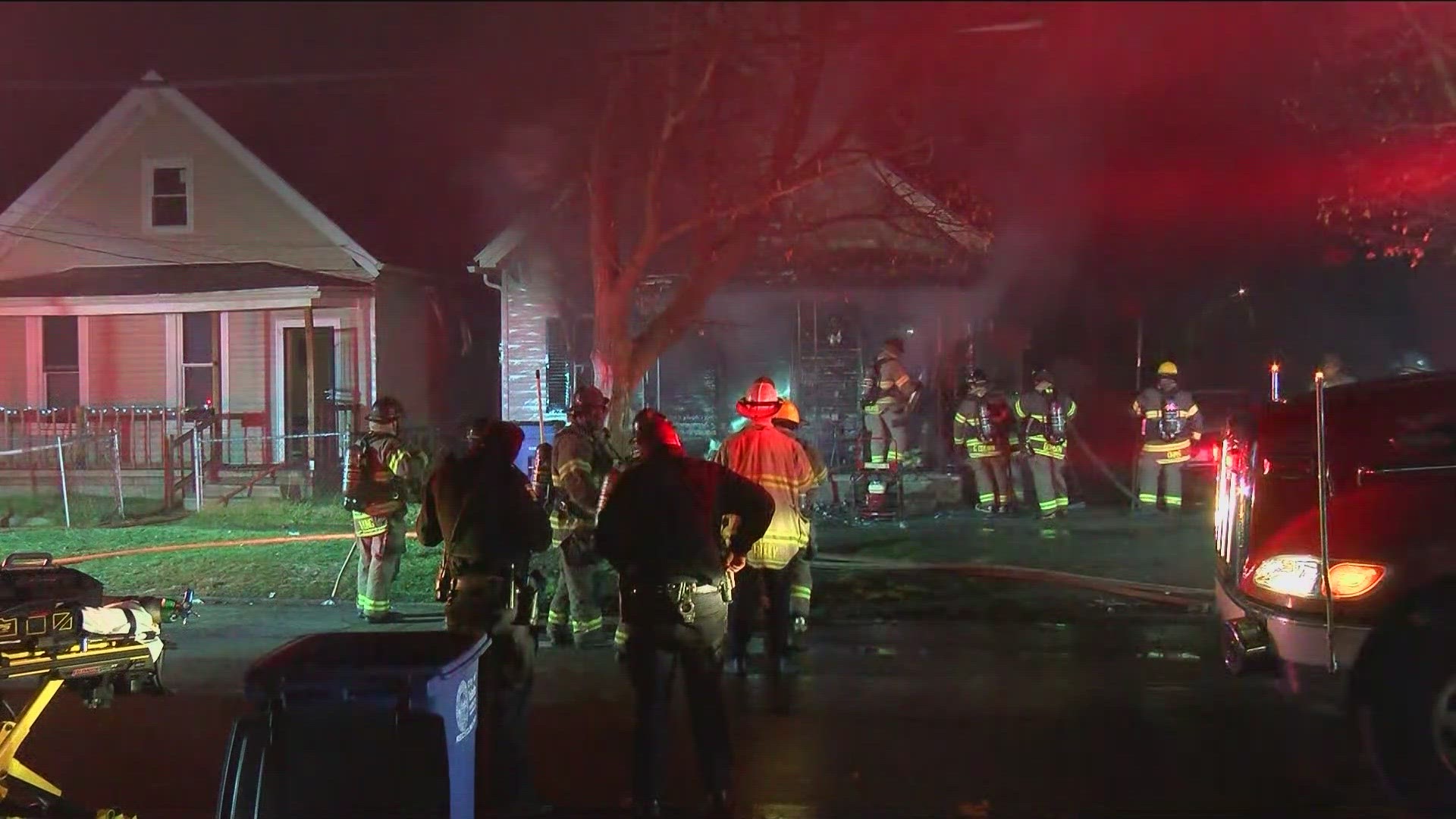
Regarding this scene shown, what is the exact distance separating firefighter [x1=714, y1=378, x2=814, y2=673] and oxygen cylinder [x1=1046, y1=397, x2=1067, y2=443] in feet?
20.4

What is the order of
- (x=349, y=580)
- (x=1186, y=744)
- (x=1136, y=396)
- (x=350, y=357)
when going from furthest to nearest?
(x=350, y=357), (x=1136, y=396), (x=349, y=580), (x=1186, y=744)

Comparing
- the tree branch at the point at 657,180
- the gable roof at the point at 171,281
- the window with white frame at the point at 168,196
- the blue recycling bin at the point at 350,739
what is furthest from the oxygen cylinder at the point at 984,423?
the window with white frame at the point at 168,196

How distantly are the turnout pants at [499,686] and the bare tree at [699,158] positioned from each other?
5957mm

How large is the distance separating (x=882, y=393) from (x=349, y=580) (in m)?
5.80

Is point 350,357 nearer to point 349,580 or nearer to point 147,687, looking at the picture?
point 349,580

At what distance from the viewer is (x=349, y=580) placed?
10.3 m

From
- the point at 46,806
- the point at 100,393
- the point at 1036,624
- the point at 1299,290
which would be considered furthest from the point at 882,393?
the point at 100,393

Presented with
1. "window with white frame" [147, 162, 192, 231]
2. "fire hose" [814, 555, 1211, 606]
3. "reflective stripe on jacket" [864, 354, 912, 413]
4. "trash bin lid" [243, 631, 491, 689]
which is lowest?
"fire hose" [814, 555, 1211, 606]

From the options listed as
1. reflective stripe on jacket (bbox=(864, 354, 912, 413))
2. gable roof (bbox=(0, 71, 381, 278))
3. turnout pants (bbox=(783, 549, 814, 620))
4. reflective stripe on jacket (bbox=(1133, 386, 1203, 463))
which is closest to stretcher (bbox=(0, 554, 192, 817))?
turnout pants (bbox=(783, 549, 814, 620))

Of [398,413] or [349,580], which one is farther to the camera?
[349,580]

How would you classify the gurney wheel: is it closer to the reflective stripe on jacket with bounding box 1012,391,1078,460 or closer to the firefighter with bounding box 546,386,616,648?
the firefighter with bounding box 546,386,616,648

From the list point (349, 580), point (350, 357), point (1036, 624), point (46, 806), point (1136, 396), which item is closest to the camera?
point (46, 806)

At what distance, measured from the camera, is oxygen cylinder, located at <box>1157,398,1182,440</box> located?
1291cm

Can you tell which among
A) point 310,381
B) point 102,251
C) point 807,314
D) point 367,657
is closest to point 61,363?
point 102,251
